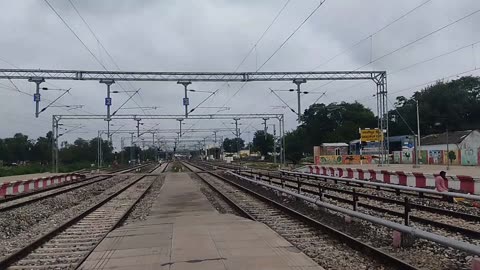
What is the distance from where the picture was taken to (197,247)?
1060 centimetres

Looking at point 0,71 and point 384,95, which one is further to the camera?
point 384,95

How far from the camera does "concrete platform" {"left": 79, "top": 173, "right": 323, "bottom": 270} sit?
9024 millimetres

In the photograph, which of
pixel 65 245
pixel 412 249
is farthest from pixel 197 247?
pixel 412 249

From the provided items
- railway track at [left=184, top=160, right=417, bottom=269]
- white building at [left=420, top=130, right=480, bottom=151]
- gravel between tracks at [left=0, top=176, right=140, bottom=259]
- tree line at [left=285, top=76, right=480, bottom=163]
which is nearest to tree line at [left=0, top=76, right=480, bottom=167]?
tree line at [left=285, top=76, right=480, bottom=163]

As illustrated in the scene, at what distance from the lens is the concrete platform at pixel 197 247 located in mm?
9024

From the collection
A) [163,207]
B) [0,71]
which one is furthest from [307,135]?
[163,207]

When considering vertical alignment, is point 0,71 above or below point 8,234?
above

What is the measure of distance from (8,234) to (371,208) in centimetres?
1158

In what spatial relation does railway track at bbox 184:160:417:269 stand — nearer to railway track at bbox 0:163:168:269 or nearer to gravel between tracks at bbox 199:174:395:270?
gravel between tracks at bbox 199:174:395:270

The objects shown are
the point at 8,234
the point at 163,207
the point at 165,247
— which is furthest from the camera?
the point at 163,207

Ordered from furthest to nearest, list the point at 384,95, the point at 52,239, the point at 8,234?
the point at 384,95, the point at 8,234, the point at 52,239

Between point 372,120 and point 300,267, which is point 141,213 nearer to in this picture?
point 300,267

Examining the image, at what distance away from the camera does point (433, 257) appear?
31.8 ft

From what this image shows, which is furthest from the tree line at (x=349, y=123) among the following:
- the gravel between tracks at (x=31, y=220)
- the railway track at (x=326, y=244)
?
the railway track at (x=326, y=244)
